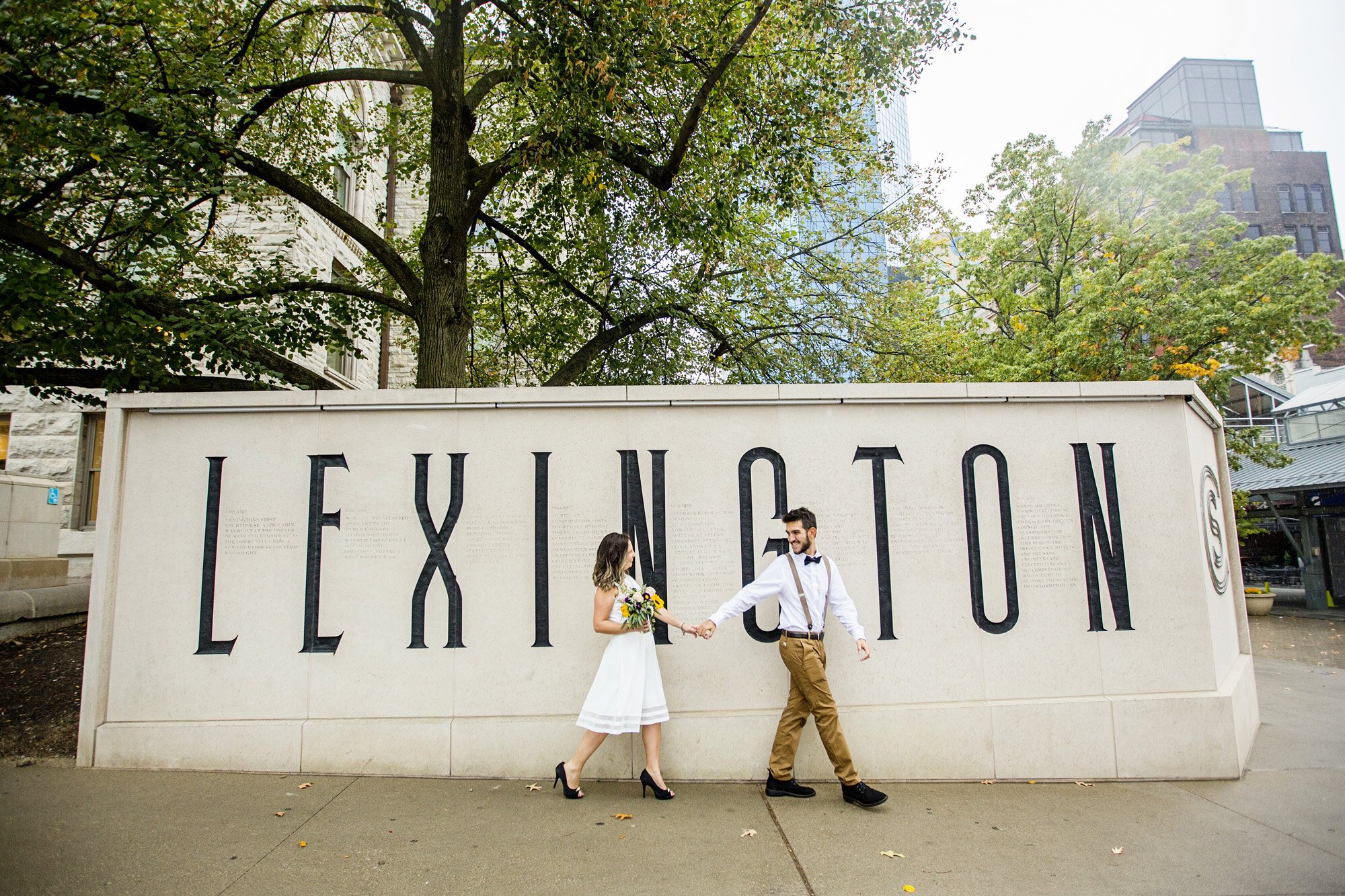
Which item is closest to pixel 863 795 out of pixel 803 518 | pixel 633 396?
pixel 803 518

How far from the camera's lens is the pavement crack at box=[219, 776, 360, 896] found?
Result: 388 centimetres

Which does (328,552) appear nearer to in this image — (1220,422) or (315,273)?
(315,273)

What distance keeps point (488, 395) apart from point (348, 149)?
8.81 meters

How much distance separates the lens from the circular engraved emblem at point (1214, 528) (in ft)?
21.7

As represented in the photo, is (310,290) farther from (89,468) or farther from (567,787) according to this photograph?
(567,787)

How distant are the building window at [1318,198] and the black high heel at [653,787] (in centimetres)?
6641

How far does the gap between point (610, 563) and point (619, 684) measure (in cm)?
83

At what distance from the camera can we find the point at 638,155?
9086mm

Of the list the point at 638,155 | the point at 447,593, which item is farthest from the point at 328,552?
the point at 638,155

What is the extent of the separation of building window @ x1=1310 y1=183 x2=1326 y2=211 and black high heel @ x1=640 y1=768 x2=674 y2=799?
A: 66406 mm

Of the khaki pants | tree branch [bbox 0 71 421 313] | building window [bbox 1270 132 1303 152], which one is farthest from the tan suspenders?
→ building window [bbox 1270 132 1303 152]

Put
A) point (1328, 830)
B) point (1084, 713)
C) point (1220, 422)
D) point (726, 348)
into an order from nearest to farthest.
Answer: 1. point (1328, 830)
2. point (1084, 713)
3. point (1220, 422)
4. point (726, 348)

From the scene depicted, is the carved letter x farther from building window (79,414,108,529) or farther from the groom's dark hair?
building window (79,414,108,529)

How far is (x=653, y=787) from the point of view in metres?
5.21
